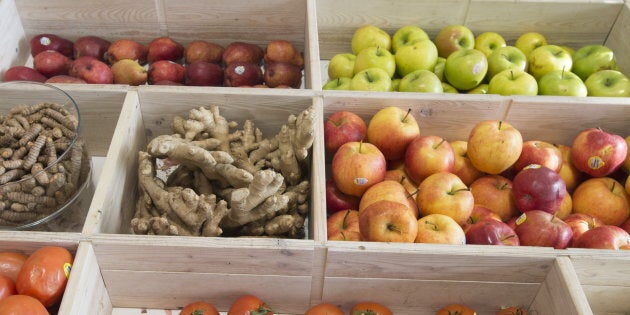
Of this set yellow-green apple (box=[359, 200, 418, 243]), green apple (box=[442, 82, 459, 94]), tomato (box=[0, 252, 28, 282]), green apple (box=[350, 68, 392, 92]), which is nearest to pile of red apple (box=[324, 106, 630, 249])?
yellow-green apple (box=[359, 200, 418, 243])

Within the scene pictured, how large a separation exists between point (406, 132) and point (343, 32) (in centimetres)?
71

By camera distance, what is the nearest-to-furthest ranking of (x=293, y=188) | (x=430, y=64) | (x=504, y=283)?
(x=504, y=283) → (x=293, y=188) → (x=430, y=64)

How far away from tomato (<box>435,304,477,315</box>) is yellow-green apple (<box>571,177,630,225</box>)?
0.46 metres

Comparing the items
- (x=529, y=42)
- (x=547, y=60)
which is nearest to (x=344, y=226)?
(x=547, y=60)

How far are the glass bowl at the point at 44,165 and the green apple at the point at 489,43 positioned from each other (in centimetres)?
134

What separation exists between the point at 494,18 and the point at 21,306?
1.74 m

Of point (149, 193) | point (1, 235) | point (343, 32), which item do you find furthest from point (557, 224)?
point (1, 235)

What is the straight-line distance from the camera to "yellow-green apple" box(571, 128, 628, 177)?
137 cm

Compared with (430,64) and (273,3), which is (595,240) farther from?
(273,3)

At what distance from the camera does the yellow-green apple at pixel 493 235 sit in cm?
115

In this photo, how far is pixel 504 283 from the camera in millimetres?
1170

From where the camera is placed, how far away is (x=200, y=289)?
1201 millimetres

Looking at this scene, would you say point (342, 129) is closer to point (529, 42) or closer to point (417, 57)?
point (417, 57)

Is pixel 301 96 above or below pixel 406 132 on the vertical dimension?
above
